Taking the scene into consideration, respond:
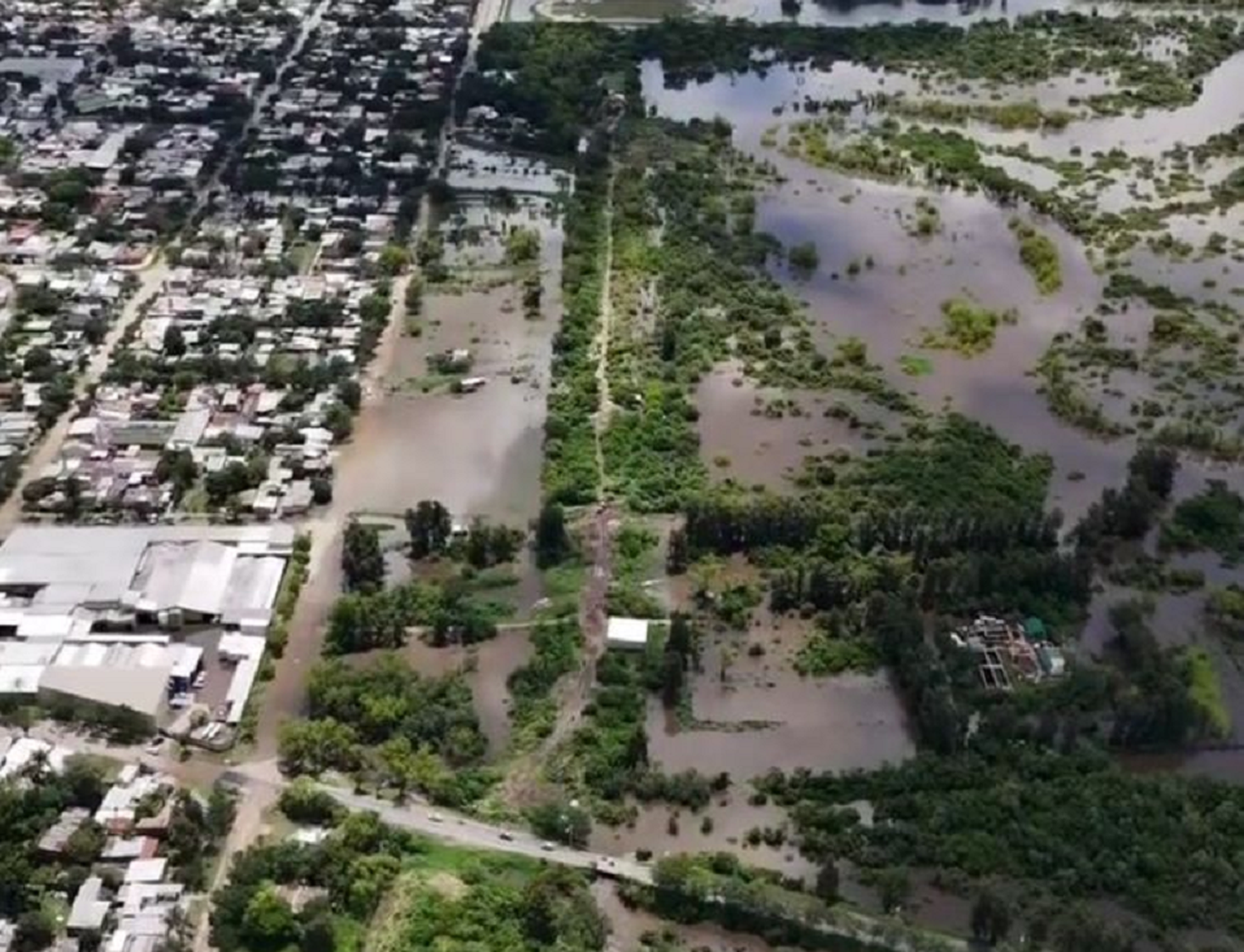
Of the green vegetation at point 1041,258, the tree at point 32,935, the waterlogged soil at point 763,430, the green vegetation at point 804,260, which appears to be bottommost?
the tree at point 32,935

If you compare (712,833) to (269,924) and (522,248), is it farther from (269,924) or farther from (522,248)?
(522,248)

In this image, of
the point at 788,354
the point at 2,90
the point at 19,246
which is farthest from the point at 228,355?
the point at 2,90

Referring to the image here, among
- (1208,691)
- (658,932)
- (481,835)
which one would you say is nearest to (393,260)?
(481,835)

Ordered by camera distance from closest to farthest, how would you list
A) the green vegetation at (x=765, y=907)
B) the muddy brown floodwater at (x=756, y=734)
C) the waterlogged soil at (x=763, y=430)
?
1. the green vegetation at (x=765, y=907)
2. the muddy brown floodwater at (x=756, y=734)
3. the waterlogged soil at (x=763, y=430)

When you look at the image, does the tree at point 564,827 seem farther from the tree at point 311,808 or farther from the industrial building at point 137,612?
the industrial building at point 137,612

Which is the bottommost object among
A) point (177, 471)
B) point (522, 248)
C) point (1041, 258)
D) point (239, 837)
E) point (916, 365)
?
point (239, 837)

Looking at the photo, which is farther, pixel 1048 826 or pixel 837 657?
pixel 837 657

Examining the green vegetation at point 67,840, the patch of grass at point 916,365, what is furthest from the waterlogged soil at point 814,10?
the green vegetation at point 67,840
